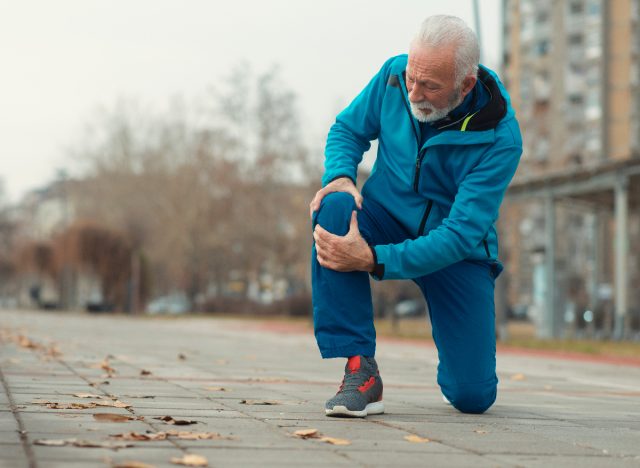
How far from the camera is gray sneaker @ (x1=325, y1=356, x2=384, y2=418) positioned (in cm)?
501

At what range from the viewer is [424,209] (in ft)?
17.5

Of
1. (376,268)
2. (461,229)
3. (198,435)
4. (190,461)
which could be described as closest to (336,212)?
(376,268)

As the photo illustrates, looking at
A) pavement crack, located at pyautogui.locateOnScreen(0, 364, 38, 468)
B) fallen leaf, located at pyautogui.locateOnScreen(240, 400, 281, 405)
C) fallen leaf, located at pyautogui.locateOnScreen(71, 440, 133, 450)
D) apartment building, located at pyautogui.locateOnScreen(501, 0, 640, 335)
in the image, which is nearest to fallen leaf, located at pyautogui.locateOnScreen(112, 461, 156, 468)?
pavement crack, located at pyautogui.locateOnScreen(0, 364, 38, 468)

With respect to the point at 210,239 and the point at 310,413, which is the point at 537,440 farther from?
the point at 210,239

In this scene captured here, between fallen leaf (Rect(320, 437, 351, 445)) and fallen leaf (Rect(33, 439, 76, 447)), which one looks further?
fallen leaf (Rect(320, 437, 351, 445))

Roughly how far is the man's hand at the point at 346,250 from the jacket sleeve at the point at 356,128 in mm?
421

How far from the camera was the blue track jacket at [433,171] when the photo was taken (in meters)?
5.02

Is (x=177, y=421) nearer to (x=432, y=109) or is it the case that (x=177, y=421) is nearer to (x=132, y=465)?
(x=132, y=465)

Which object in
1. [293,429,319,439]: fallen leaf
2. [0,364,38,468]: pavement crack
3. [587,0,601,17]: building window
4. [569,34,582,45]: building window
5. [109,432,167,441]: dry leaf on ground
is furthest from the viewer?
[569,34,582,45]: building window

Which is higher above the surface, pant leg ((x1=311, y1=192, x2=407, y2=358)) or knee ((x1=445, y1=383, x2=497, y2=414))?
pant leg ((x1=311, y1=192, x2=407, y2=358))

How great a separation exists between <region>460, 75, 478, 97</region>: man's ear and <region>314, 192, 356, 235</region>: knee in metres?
0.69

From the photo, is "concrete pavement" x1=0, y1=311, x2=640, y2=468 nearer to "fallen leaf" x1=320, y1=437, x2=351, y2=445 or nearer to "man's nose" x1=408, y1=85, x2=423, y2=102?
"fallen leaf" x1=320, y1=437, x2=351, y2=445

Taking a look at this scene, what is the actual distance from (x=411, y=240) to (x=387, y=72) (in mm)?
923

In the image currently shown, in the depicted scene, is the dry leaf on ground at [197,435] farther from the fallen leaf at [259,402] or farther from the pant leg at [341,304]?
the fallen leaf at [259,402]
